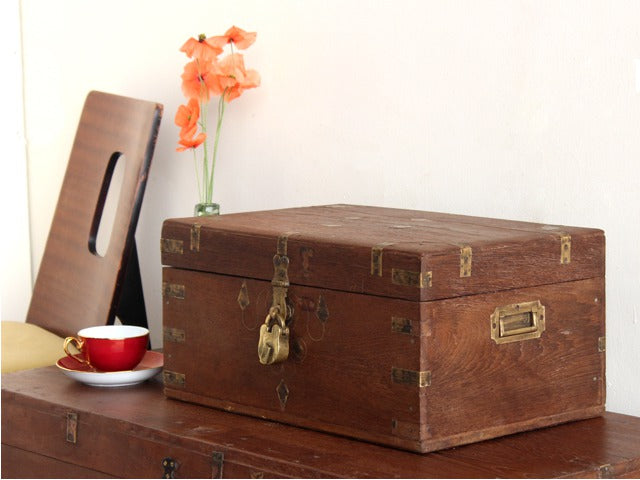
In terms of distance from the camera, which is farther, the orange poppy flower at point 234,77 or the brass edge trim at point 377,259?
the orange poppy flower at point 234,77

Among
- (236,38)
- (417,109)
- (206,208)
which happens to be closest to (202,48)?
(236,38)

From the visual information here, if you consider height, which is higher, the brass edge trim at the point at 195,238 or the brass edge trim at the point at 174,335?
the brass edge trim at the point at 195,238

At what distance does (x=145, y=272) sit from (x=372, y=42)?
82 centimetres

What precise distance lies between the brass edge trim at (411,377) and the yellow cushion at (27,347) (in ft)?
3.25

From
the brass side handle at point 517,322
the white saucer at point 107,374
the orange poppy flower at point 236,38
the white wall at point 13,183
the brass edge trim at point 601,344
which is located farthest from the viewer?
the white wall at point 13,183

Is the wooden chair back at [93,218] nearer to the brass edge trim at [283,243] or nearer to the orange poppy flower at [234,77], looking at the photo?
the orange poppy flower at [234,77]

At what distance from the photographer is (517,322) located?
157 centimetres

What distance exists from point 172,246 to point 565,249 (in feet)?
2.00

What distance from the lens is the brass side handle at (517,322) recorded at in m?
1.54

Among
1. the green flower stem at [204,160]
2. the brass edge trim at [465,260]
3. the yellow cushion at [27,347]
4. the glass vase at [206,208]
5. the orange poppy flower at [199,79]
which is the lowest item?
the yellow cushion at [27,347]

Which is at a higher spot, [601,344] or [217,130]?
[217,130]

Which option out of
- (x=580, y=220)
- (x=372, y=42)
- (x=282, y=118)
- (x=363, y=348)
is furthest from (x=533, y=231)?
(x=282, y=118)

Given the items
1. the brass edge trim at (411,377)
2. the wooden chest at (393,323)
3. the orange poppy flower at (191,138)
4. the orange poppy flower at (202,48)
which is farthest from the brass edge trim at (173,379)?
the orange poppy flower at (202,48)

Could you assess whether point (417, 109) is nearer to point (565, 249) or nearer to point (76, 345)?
point (565, 249)
